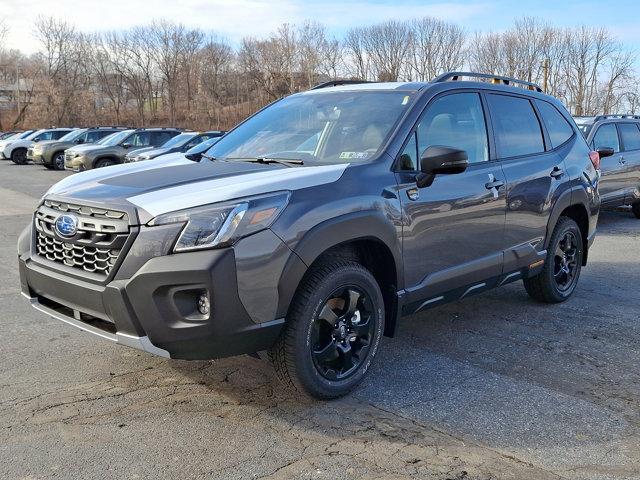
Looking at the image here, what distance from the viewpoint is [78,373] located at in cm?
406

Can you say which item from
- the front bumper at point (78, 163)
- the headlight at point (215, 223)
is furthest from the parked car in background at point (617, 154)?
the front bumper at point (78, 163)

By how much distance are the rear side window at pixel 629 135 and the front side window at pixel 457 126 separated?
306 inches

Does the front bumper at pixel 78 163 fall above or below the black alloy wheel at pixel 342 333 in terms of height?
above

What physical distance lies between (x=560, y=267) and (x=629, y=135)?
6962 millimetres

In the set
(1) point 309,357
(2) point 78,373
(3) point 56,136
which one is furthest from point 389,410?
(3) point 56,136

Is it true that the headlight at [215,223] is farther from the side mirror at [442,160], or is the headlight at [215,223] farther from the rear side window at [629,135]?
the rear side window at [629,135]

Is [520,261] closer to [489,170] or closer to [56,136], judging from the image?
[489,170]

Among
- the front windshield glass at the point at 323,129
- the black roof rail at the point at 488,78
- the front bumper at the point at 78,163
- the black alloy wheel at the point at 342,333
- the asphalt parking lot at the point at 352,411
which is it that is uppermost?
the black roof rail at the point at 488,78

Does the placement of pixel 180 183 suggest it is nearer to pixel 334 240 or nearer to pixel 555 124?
pixel 334 240

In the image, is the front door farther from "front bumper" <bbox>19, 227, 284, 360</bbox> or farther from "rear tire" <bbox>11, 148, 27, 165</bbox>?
"rear tire" <bbox>11, 148, 27, 165</bbox>

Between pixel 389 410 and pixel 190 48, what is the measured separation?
2975 inches

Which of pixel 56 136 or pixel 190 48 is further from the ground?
pixel 190 48

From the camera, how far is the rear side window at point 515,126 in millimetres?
4914

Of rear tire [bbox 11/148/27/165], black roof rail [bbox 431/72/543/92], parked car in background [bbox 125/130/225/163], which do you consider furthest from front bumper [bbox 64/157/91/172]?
black roof rail [bbox 431/72/543/92]
